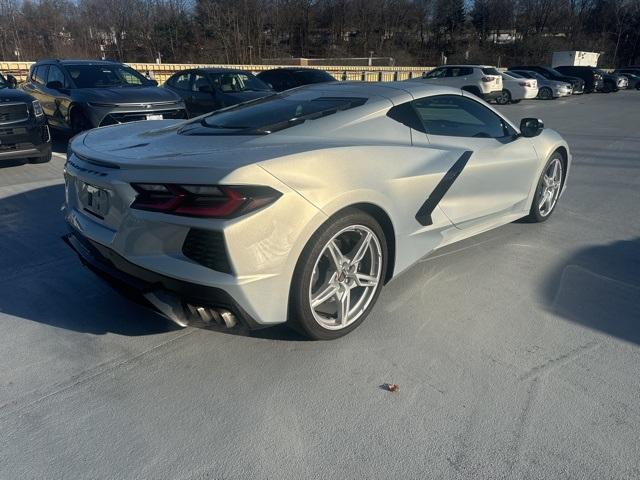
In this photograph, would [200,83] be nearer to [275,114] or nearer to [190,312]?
[275,114]

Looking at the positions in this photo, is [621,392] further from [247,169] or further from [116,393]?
[116,393]

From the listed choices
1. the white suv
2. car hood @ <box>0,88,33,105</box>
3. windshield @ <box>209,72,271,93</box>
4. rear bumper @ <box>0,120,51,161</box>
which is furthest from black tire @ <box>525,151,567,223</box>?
the white suv

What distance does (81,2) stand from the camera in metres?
36.0

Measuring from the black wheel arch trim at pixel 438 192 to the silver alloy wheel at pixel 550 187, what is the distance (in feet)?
5.09

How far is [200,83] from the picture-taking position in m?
10.7

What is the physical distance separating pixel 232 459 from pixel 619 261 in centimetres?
338

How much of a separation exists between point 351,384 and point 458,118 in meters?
2.40

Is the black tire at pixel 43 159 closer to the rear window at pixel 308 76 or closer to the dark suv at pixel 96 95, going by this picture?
the dark suv at pixel 96 95

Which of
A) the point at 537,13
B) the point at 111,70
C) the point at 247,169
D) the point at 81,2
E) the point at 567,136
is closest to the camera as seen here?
the point at 247,169

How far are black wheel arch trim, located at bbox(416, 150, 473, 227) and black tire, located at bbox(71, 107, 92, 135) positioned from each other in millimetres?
6455

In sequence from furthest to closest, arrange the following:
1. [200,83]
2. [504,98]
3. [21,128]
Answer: [504,98] < [200,83] < [21,128]

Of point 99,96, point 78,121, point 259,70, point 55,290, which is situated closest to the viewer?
point 55,290

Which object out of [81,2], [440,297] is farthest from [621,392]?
[81,2]

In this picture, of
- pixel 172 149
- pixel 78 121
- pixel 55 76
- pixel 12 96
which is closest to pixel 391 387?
pixel 172 149
